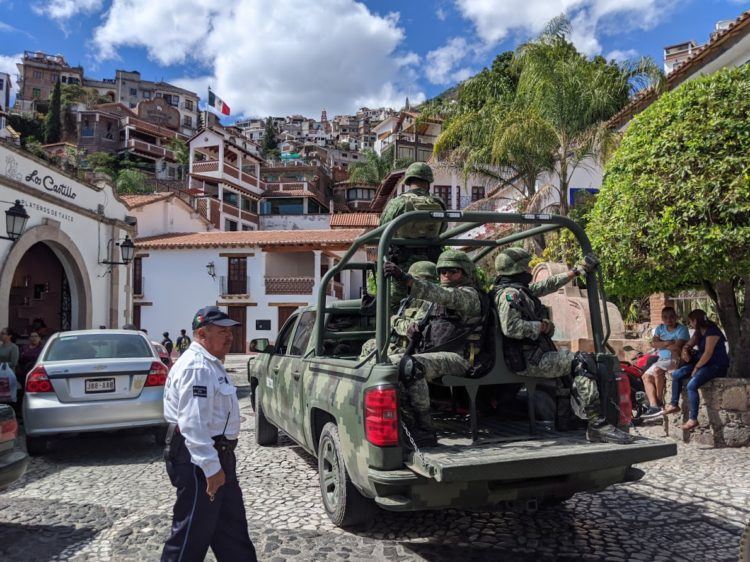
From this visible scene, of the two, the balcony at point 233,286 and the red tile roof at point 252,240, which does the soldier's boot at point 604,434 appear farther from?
the balcony at point 233,286

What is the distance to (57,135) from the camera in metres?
64.6

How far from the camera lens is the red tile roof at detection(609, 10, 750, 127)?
12.8 m

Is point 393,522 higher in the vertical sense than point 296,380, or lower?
lower

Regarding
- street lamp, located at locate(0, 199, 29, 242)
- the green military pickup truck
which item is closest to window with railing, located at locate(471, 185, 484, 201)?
street lamp, located at locate(0, 199, 29, 242)

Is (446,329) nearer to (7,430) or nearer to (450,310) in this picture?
(450,310)

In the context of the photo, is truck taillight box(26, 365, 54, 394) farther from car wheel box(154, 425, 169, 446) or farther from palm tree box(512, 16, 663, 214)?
palm tree box(512, 16, 663, 214)

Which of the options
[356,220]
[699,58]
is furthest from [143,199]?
[699,58]

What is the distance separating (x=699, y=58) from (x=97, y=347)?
48.1ft

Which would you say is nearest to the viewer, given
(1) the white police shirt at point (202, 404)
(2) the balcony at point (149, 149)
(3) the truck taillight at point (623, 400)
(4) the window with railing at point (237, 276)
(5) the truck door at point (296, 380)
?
(1) the white police shirt at point (202, 404)

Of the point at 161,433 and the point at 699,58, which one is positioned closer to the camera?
the point at 161,433

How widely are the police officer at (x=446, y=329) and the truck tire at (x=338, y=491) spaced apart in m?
0.69

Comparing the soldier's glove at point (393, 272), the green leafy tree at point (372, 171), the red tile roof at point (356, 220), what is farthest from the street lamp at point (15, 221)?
the green leafy tree at point (372, 171)

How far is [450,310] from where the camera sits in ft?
13.3

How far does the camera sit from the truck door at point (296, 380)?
492 centimetres
